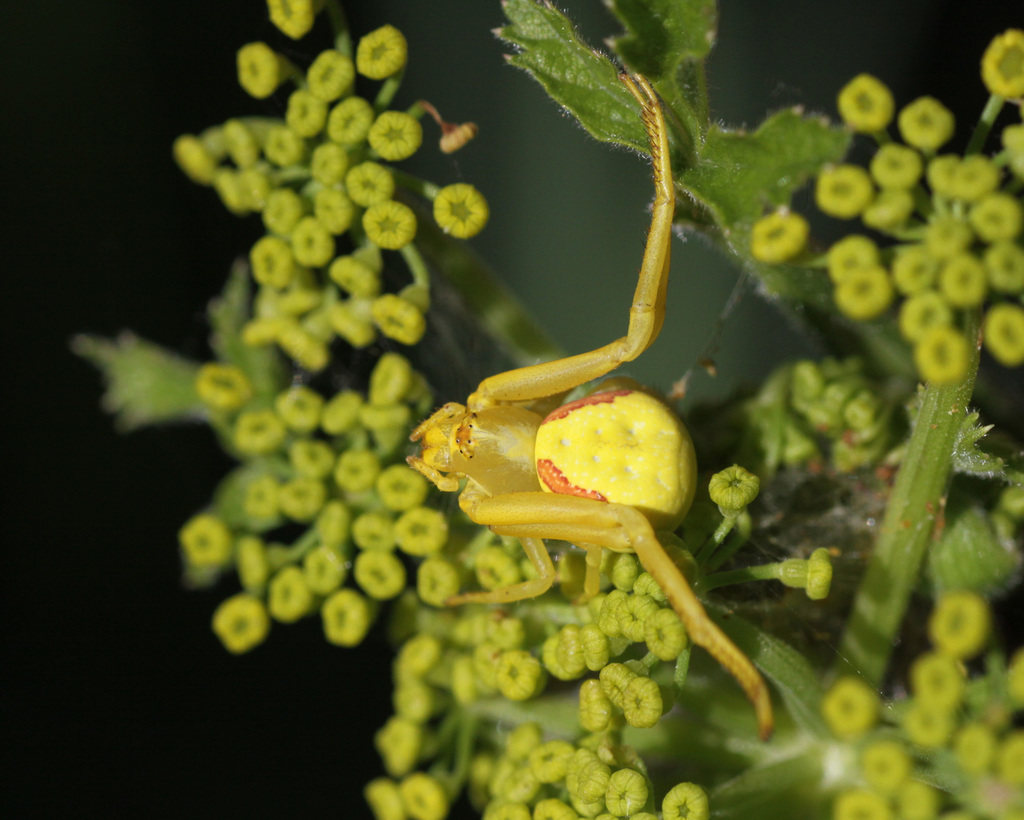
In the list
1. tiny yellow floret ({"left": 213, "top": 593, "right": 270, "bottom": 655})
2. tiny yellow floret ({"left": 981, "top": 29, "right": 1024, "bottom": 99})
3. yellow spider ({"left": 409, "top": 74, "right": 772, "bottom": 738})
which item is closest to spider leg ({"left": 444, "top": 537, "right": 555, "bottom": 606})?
yellow spider ({"left": 409, "top": 74, "right": 772, "bottom": 738})

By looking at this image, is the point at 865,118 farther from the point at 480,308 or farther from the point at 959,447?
the point at 480,308

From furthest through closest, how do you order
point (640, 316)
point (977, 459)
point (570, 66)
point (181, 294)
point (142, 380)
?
point (181, 294)
point (142, 380)
point (640, 316)
point (570, 66)
point (977, 459)

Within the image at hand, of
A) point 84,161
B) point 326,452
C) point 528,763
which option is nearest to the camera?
point 528,763

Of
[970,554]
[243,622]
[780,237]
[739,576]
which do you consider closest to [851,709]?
[739,576]

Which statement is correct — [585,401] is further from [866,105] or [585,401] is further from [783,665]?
[866,105]

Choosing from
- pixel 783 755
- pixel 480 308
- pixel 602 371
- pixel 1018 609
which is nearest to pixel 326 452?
pixel 480 308

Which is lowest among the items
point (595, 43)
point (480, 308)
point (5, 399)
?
point (480, 308)

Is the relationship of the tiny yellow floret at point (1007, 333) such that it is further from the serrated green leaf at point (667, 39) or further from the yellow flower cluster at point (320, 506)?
the yellow flower cluster at point (320, 506)
